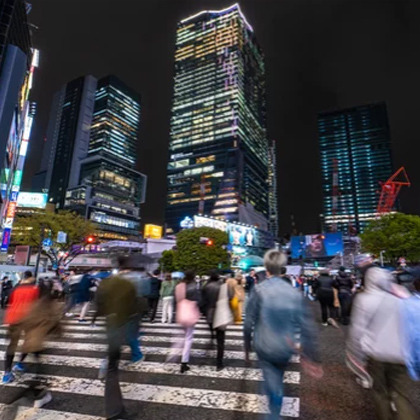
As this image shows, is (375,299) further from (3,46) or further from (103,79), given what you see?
(103,79)

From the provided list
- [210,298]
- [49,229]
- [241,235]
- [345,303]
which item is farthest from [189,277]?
[241,235]

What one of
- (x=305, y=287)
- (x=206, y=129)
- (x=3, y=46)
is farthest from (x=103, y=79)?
(x=305, y=287)

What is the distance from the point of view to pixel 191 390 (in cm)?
458

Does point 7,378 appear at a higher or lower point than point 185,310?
lower

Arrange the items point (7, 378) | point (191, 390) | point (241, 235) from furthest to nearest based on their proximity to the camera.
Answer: point (241, 235), point (7, 378), point (191, 390)

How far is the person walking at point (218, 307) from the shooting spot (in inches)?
229

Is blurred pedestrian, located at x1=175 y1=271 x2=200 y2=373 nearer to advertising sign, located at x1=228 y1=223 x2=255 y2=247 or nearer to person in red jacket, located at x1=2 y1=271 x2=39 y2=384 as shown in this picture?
person in red jacket, located at x1=2 y1=271 x2=39 y2=384

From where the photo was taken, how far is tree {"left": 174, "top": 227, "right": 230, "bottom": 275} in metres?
48.9

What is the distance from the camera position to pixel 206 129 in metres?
179

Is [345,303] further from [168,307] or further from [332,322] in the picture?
[168,307]

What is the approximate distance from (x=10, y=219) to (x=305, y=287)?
36362 millimetres

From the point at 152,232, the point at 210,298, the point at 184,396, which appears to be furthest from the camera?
the point at 152,232

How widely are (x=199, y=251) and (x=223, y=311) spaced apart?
43665 mm

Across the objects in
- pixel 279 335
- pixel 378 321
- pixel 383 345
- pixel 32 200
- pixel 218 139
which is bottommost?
pixel 383 345
